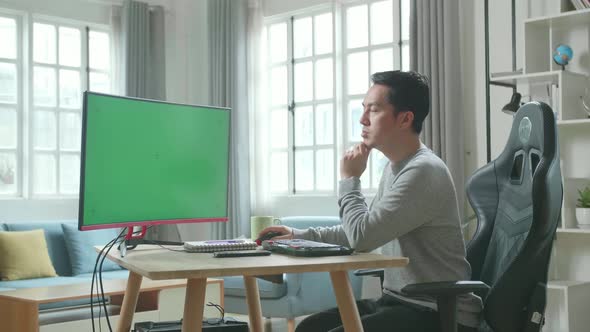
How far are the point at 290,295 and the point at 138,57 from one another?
9.07 feet

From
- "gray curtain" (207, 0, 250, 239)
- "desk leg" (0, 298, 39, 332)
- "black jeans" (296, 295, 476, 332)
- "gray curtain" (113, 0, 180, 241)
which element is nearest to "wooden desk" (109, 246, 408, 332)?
"black jeans" (296, 295, 476, 332)

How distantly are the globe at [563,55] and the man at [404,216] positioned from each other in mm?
1922

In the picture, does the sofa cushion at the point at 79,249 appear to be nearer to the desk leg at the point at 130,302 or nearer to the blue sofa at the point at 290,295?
the blue sofa at the point at 290,295

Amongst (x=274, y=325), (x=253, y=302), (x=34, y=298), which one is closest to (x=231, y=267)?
(x=253, y=302)

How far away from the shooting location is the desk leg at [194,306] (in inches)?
68.3

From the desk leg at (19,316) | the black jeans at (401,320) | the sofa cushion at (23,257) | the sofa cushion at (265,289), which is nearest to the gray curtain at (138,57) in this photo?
the sofa cushion at (23,257)

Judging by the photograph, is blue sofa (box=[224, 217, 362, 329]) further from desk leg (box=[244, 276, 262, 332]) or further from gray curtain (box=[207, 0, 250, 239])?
desk leg (box=[244, 276, 262, 332])

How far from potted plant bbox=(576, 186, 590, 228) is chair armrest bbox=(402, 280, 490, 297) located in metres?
2.09

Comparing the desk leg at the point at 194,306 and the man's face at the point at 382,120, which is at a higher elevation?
the man's face at the point at 382,120

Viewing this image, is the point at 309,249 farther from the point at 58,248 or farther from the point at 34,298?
the point at 58,248

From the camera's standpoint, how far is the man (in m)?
1.91

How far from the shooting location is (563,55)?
3781 mm

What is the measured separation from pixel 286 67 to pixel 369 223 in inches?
161

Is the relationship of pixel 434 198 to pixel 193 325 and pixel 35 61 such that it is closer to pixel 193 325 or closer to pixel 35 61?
pixel 193 325
